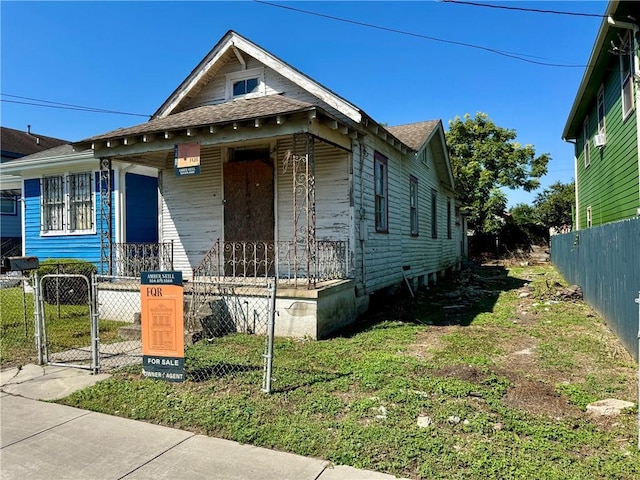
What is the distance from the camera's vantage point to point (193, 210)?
10.6 meters

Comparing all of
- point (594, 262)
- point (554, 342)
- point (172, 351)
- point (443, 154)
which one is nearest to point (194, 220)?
point (172, 351)

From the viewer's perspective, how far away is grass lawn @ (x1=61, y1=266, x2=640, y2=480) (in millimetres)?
3201

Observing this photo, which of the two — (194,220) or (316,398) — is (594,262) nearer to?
(316,398)

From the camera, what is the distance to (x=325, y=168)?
356 inches

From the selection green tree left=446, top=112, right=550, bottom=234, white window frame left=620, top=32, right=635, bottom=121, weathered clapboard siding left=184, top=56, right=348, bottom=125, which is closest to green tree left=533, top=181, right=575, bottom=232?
green tree left=446, top=112, right=550, bottom=234

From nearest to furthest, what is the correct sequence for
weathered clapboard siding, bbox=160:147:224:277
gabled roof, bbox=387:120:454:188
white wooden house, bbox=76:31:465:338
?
white wooden house, bbox=76:31:465:338 → weathered clapboard siding, bbox=160:147:224:277 → gabled roof, bbox=387:120:454:188

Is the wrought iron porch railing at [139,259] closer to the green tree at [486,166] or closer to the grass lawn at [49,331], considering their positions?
the grass lawn at [49,331]

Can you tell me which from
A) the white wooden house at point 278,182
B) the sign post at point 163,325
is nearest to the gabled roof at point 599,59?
the white wooden house at point 278,182

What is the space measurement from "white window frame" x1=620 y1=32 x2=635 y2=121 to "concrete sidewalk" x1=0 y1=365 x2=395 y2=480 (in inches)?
383

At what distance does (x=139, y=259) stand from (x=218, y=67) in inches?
190

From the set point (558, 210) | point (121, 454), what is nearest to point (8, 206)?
Answer: point (121, 454)

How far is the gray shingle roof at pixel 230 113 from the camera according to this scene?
7.39 m

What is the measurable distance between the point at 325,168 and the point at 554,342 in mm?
5179

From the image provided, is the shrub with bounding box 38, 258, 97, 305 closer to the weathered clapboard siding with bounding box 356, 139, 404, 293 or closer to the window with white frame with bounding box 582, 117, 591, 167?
the weathered clapboard siding with bounding box 356, 139, 404, 293
